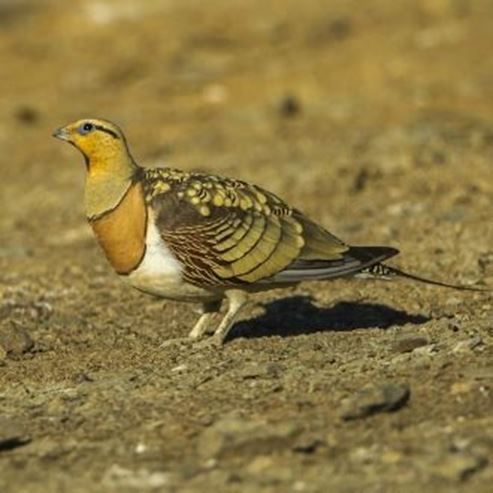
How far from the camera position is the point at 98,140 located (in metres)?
8.10

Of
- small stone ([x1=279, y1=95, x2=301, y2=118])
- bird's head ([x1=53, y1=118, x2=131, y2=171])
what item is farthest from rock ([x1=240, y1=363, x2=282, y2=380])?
small stone ([x1=279, y1=95, x2=301, y2=118])

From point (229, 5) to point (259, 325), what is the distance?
17265mm

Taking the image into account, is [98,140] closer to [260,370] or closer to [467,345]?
[260,370]

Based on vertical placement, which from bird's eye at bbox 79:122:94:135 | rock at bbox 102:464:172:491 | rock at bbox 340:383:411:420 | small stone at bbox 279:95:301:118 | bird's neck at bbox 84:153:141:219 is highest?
bird's eye at bbox 79:122:94:135

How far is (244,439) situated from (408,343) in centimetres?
176

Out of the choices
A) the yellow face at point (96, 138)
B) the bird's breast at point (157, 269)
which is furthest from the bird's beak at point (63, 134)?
the bird's breast at point (157, 269)

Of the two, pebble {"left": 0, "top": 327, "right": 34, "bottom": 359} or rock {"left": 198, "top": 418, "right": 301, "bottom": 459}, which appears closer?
rock {"left": 198, "top": 418, "right": 301, "bottom": 459}

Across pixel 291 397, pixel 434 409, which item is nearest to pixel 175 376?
pixel 291 397

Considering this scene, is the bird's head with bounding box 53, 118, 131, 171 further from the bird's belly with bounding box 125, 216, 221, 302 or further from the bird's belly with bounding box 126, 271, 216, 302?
the bird's belly with bounding box 126, 271, 216, 302

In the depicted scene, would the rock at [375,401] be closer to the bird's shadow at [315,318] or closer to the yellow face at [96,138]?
the bird's shadow at [315,318]

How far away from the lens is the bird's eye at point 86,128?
8102 mm

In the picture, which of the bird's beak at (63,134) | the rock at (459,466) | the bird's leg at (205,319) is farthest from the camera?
the bird's leg at (205,319)

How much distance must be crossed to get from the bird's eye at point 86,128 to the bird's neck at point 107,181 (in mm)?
159

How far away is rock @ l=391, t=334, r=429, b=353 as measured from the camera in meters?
7.49
